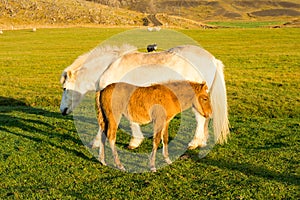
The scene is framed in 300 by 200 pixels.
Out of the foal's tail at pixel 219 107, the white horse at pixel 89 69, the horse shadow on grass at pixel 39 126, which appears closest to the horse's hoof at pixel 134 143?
the horse shadow on grass at pixel 39 126

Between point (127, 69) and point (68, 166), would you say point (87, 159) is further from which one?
point (127, 69)

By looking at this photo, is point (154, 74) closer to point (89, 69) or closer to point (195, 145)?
point (89, 69)

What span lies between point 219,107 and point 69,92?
3282 millimetres

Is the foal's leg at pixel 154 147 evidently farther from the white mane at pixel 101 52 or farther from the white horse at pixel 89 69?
the white mane at pixel 101 52

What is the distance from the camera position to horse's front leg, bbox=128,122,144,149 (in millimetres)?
8259

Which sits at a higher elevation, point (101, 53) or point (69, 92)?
point (101, 53)

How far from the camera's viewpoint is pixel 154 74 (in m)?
7.34

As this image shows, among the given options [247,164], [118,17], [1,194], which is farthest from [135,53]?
[118,17]

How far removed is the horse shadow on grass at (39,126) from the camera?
900 cm

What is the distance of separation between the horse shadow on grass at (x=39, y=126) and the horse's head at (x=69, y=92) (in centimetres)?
94

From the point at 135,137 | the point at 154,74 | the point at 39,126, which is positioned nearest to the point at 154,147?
the point at 154,74

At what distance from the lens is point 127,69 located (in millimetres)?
7688

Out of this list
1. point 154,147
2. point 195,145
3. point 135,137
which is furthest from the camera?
point 135,137

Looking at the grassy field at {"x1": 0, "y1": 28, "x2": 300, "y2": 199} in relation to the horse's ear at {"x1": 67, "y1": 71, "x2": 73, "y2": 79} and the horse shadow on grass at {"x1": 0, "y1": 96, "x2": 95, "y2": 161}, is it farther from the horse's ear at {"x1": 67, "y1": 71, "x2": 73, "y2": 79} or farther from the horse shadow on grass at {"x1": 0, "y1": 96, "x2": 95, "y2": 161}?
the horse's ear at {"x1": 67, "y1": 71, "x2": 73, "y2": 79}
